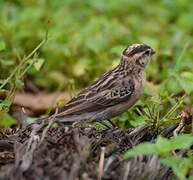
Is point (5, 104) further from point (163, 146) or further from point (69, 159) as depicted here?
point (163, 146)

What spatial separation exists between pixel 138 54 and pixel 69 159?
2.89 meters

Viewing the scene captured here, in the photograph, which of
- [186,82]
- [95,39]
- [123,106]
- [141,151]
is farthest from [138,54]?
[95,39]

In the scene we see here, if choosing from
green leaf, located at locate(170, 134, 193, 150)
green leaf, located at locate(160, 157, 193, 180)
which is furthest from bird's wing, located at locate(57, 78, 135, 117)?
green leaf, located at locate(160, 157, 193, 180)

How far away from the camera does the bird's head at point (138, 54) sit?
8562 millimetres

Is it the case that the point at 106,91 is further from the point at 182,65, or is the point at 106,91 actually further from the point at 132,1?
the point at 132,1

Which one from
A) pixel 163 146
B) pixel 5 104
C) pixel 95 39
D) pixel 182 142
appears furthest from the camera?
pixel 95 39

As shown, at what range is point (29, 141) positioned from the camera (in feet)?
20.3

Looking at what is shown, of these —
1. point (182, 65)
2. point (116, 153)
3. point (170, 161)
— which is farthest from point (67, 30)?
point (170, 161)

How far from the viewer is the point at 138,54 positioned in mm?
8578

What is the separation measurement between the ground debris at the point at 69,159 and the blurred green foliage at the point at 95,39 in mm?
1191

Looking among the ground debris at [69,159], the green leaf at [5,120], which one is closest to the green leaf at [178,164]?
the ground debris at [69,159]

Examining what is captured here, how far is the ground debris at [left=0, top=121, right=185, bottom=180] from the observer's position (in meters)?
5.80

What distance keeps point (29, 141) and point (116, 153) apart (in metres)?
0.91

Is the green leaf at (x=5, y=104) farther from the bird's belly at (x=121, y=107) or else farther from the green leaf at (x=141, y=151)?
the green leaf at (x=141, y=151)
